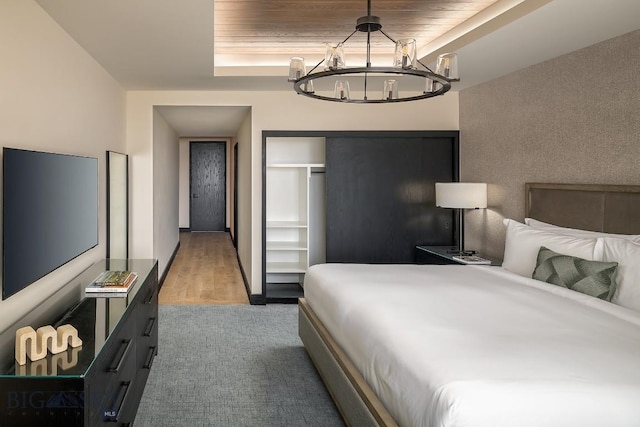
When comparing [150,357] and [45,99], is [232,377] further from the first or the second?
[45,99]

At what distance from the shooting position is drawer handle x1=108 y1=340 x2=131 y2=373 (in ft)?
7.24

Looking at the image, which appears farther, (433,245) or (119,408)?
(433,245)

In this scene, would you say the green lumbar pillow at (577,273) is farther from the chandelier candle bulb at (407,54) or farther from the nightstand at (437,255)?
the chandelier candle bulb at (407,54)

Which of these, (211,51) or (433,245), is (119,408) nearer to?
(211,51)

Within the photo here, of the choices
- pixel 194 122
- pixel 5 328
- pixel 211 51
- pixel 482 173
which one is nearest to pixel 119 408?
pixel 5 328

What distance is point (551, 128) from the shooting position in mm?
3961

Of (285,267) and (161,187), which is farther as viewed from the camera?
(161,187)

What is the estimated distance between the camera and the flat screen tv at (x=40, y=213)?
2199mm

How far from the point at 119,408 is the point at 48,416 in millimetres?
598

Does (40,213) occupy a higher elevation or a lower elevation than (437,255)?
higher

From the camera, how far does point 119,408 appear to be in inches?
89.7

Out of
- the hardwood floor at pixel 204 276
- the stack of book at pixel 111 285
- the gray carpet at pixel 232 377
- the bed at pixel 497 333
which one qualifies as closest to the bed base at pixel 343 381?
the bed at pixel 497 333

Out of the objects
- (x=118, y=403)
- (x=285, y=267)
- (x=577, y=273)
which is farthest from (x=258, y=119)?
(x=118, y=403)

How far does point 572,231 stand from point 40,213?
314 cm
